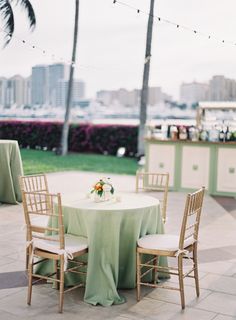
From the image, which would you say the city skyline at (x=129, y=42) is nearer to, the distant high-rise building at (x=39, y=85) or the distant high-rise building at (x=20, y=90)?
the distant high-rise building at (x=39, y=85)

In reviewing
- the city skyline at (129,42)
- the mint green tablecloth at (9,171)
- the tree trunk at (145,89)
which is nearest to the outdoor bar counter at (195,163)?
the city skyline at (129,42)

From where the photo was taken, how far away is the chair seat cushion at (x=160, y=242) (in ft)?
13.5

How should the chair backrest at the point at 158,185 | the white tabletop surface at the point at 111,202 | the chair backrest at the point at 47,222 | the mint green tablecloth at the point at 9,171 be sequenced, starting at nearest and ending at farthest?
the chair backrest at the point at 47,222 → the white tabletop surface at the point at 111,202 → the chair backrest at the point at 158,185 → the mint green tablecloth at the point at 9,171

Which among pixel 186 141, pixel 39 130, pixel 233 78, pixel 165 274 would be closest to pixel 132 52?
pixel 233 78

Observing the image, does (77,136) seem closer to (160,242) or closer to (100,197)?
(100,197)

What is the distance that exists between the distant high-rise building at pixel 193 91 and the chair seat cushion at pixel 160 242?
43.6 feet

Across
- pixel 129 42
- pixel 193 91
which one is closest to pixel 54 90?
pixel 129 42

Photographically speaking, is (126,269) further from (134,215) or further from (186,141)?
(186,141)

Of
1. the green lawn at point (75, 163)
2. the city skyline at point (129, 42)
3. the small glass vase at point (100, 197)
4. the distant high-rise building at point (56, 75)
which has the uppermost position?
the city skyline at point (129, 42)

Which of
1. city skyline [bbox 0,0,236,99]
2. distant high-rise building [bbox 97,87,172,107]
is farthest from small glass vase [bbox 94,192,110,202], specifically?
distant high-rise building [bbox 97,87,172,107]

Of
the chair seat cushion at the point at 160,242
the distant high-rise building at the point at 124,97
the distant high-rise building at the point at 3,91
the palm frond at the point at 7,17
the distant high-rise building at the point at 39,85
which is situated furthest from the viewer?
the distant high-rise building at the point at 124,97

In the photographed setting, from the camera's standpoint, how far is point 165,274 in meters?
4.77

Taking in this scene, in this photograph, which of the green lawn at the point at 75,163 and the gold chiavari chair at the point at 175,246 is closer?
the gold chiavari chair at the point at 175,246

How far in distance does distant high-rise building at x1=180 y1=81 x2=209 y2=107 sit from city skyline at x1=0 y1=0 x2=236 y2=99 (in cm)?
53
